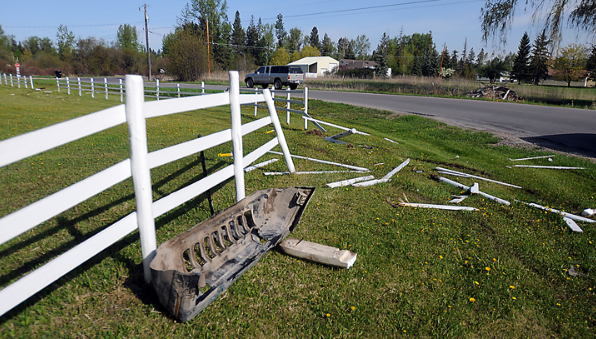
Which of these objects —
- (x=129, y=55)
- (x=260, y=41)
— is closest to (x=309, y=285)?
(x=129, y=55)

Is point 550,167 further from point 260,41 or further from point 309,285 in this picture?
point 260,41

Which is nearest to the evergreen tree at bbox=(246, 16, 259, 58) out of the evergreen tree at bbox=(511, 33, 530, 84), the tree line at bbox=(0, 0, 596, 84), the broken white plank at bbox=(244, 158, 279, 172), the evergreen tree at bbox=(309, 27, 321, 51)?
the tree line at bbox=(0, 0, 596, 84)

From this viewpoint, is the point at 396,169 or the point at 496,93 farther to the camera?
the point at 496,93

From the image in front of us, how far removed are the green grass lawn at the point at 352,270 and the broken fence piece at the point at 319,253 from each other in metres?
0.07

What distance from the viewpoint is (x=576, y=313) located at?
9.47 feet

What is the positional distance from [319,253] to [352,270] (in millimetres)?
355

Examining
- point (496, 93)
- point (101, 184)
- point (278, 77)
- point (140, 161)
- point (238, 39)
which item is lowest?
point (101, 184)

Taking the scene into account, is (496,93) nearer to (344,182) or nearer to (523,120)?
(523,120)

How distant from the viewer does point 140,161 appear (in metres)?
2.60

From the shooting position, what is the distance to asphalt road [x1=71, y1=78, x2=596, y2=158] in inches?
422

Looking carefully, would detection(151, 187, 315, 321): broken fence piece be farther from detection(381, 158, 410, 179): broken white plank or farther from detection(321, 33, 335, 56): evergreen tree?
detection(321, 33, 335, 56): evergreen tree

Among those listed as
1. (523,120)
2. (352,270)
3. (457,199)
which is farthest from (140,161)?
(523,120)

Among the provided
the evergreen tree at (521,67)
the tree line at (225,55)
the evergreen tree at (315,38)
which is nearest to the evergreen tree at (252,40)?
the tree line at (225,55)

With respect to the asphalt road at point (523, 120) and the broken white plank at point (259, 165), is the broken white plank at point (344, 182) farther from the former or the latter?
the asphalt road at point (523, 120)
